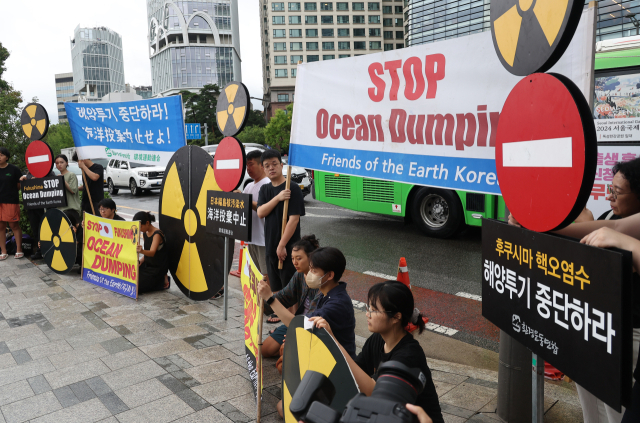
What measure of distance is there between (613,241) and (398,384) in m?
0.87

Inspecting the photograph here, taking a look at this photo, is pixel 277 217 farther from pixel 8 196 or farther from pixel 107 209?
pixel 8 196

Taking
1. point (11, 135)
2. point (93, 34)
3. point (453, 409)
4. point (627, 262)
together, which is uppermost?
point (93, 34)

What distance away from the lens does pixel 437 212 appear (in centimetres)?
914

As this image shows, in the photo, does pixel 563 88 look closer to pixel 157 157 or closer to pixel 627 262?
pixel 627 262

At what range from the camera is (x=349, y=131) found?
3928mm

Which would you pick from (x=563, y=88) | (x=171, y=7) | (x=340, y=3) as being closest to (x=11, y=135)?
(x=563, y=88)

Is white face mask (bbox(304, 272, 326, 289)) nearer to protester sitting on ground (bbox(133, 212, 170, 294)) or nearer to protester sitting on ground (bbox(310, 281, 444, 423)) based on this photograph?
protester sitting on ground (bbox(310, 281, 444, 423))

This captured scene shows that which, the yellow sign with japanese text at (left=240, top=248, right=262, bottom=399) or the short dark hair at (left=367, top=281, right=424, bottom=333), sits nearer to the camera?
the short dark hair at (left=367, top=281, right=424, bottom=333)

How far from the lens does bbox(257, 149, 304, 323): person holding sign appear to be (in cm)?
457

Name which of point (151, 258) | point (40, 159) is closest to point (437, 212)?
point (151, 258)

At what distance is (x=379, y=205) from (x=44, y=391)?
7296mm

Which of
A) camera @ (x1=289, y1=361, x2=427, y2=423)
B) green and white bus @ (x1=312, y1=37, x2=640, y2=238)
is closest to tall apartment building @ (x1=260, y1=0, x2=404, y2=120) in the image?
green and white bus @ (x1=312, y1=37, x2=640, y2=238)

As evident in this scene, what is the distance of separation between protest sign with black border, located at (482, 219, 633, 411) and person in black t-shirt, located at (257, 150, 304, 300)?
2501mm

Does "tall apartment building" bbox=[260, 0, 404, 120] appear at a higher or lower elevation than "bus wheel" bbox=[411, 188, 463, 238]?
higher
